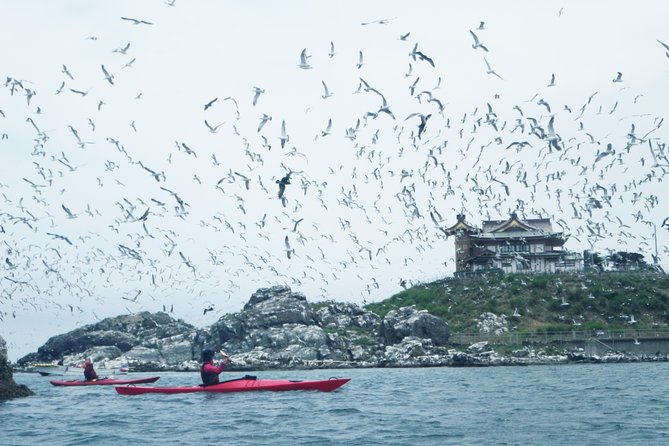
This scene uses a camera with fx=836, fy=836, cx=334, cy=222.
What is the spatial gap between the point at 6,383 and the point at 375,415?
1900 centimetres

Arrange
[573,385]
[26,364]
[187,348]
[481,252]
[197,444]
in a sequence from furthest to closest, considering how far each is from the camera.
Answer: [481,252], [26,364], [187,348], [573,385], [197,444]

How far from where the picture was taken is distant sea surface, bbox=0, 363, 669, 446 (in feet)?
81.5

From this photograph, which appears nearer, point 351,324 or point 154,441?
point 154,441

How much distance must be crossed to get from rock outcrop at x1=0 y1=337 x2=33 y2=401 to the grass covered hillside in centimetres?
4207

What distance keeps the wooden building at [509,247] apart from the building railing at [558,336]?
22603 millimetres

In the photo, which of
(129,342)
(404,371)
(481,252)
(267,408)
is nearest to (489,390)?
(267,408)

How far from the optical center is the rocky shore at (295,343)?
63844mm

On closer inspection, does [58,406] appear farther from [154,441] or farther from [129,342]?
[129,342]

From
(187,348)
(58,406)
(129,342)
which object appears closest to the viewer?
(58,406)

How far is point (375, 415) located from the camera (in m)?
30.0

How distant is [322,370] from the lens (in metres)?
62.3

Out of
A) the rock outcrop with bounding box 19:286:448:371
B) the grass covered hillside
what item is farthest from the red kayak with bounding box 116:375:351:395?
the grass covered hillside

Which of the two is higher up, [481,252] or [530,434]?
[481,252]

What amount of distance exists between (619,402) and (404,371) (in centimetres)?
2611
